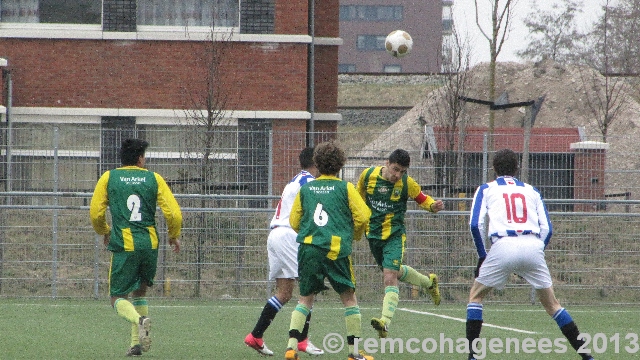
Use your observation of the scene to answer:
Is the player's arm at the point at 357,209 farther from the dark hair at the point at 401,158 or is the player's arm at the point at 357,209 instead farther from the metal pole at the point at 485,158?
the metal pole at the point at 485,158

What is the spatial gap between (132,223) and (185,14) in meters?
14.2

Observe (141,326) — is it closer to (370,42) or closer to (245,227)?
(245,227)

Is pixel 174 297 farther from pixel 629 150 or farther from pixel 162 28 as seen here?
pixel 629 150

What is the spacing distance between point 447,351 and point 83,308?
6.16 meters

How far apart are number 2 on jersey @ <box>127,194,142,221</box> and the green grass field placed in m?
1.26

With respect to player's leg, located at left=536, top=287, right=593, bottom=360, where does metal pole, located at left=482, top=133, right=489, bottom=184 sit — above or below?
above

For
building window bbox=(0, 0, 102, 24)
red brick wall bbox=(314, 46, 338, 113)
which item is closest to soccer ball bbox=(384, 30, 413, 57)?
red brick wall bbox=(314, 46, 338, 113)

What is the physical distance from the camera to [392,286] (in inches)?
400

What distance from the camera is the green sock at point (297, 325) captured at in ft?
27.7

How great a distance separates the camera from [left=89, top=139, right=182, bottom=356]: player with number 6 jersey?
9352 millimetres

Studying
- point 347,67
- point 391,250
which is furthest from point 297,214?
point 347,67

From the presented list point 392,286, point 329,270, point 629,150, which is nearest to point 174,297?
point 392,286

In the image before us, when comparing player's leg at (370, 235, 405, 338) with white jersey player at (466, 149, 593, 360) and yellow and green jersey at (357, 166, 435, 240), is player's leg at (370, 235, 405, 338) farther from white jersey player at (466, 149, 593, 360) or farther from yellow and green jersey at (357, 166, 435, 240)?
white jersey player at (466, 149, 593, 360)

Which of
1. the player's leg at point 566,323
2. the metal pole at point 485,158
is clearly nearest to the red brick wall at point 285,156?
the metal pole at point 485,158
